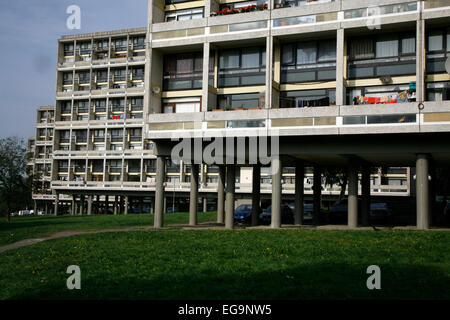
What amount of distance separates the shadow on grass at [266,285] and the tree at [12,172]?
131 ft

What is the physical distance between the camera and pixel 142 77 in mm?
84000

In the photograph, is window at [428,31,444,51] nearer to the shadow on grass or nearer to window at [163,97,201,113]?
window at [163,97,201,113]

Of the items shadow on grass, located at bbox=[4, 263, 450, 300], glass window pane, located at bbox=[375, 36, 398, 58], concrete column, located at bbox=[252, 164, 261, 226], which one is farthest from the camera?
concrete column, located at bbox=[252, 164, 261, 226]

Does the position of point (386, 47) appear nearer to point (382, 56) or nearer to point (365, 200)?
point (382, 56)

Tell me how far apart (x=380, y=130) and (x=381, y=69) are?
4.45m

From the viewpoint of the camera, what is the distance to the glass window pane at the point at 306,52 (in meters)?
27.8

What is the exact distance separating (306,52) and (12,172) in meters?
34.8

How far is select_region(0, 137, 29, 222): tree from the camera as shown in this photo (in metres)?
49.1

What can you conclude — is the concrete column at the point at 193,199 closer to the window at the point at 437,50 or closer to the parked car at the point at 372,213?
the parked car at the point at 372,213

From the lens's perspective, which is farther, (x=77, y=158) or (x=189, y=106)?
(x=77, y=158)

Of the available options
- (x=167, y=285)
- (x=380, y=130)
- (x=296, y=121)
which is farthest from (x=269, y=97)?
(x=167, y=285)

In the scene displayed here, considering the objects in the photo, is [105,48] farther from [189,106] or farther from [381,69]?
[381,69]

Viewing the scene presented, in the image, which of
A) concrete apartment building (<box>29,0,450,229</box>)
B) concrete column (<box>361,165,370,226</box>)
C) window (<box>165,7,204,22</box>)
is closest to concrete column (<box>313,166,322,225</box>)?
concrete apartment building (<box>29,0,450,229</box>)

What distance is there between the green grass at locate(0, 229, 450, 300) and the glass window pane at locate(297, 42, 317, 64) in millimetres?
12142
